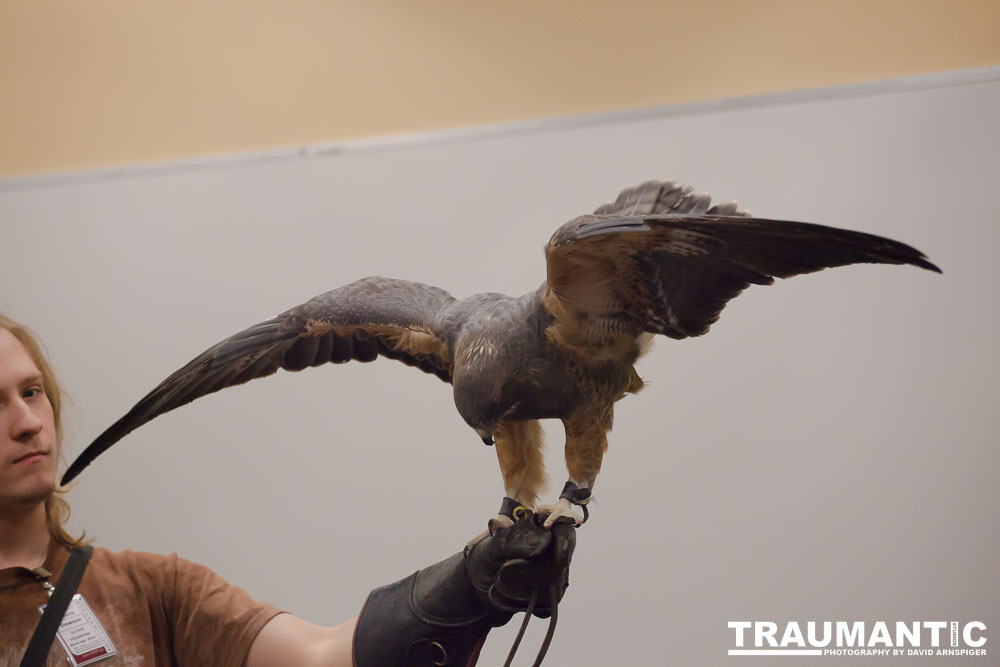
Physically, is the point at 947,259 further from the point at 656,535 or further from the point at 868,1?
the point at 656,535

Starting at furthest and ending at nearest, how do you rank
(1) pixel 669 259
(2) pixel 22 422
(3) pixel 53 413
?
(3) pixel 53 413 < (2) pixel 22 422 < (1) pixel 669 259

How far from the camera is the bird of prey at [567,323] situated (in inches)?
38.8

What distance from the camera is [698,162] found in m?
1.57

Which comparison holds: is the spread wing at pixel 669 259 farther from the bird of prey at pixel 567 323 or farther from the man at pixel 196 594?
the man at pixel 196 594

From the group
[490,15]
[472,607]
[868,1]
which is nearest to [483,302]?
[472,607]

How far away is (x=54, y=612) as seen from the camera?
1245 mm

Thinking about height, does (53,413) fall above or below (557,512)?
above

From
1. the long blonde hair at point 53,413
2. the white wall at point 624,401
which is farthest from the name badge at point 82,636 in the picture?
the white wall at point 624,401

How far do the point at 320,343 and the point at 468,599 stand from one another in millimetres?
521

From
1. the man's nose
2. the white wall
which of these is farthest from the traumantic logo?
the man's nose

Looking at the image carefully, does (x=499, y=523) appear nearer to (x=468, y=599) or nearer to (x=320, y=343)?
(x=468, y=599)

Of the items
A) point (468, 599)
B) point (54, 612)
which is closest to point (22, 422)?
point (54, 612)

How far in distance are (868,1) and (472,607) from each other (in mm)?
1432

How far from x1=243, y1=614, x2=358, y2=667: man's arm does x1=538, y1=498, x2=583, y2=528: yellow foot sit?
17.5 inches
